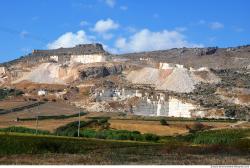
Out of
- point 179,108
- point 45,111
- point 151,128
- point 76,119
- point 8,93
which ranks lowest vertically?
point 151,128

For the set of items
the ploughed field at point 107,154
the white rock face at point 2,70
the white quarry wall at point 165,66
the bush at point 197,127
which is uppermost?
the white quarry wall at point 165,66

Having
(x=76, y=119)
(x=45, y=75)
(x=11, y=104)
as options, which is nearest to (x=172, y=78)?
(x=45, y=75)

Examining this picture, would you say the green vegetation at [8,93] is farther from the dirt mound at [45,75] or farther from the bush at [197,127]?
the bush at [197,127]

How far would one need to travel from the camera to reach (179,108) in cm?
13200

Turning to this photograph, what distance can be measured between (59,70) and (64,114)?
219ft

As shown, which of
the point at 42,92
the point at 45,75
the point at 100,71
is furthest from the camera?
the point at 45,75

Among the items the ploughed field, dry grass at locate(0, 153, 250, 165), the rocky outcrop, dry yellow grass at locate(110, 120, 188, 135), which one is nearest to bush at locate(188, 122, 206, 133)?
dry yellow grass at locate(110, 120, 188, 135)

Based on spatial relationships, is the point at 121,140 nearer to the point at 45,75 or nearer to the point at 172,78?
the point at 172,78

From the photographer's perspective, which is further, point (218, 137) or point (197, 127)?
point (197, 127)

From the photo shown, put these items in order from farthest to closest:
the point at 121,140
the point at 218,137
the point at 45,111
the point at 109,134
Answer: the point at 45,111 → the point at 109,134 → the point at 218,137 → the point at 121,140

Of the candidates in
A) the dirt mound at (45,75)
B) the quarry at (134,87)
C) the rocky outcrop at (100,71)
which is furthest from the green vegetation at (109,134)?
the dirt mound at (45,75)

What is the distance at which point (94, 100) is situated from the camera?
5408 inches

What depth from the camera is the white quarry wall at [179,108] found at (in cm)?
13012

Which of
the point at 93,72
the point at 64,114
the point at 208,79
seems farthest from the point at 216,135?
the point at 93,72
